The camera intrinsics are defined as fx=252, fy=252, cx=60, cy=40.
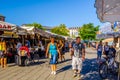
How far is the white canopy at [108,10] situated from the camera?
4.81 meters

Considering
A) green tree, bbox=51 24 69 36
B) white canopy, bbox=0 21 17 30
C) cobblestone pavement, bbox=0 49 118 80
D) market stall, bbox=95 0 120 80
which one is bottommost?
cobblestone pavement, bbox=0 49 118 80

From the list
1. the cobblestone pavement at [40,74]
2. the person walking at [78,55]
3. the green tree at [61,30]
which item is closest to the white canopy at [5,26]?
the cobblestone pavement at [40,74]

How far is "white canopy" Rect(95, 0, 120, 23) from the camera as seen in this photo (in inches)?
189

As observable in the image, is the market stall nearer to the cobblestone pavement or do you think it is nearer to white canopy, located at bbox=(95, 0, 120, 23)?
white canopy, located at bbox=(95, 0, 120, 23)

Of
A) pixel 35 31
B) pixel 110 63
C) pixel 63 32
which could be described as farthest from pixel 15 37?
pixel 63 32

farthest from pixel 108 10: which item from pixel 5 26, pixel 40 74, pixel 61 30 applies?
pixel 61 30

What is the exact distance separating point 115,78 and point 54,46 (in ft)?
10.1

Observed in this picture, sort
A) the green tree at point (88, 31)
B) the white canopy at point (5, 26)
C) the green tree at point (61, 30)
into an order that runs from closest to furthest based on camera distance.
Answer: the white canopy at point (5, 26) → the green tree at point (61, 30) → the green tree at point (88, 31)

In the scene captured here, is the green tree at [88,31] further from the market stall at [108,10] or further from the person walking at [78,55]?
the market stall at [108,10]

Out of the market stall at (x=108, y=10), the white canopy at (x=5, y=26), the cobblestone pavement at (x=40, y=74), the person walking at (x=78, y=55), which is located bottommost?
the cobblestone pavement at (x=40, y=74)

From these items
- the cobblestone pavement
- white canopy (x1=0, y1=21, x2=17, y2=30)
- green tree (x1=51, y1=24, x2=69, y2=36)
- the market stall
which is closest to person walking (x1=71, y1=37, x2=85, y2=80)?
the cobblestone pavement

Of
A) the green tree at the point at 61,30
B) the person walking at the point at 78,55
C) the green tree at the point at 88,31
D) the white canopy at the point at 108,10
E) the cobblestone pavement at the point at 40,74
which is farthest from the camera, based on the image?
the green tree at the point at 88,31

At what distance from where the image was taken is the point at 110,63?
10750mm

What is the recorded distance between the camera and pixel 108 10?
4.86 metres
